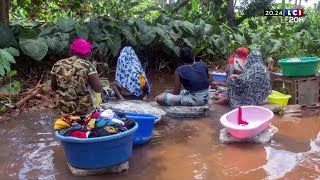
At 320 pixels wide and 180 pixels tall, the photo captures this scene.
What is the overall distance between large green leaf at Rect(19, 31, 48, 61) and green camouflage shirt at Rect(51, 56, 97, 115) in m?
3.22

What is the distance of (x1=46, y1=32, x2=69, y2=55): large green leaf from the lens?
7301 mm

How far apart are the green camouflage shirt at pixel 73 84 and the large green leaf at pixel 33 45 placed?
127 inches

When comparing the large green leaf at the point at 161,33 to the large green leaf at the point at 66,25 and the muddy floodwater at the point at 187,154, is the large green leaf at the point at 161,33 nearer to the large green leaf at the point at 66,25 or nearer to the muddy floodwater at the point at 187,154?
the large green leaf at the point at 66,25

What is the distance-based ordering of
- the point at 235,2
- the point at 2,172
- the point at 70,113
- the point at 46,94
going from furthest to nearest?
the point at 235,2, the point at 46,94, the point at 70,113, the point at 2,172

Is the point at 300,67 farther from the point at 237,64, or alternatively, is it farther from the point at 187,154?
the point at 187,154

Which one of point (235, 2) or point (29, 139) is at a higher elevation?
point (235, 2)

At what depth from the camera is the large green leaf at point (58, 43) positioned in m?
7.30

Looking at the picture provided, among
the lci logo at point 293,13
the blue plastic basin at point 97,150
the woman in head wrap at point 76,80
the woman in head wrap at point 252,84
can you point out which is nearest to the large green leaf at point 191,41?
the woman in head wrap at point 252,84

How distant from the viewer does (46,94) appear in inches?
257

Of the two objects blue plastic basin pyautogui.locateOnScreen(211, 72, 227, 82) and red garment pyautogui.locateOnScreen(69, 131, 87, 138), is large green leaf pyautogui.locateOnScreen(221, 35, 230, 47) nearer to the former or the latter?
blue plastic basin pyautogui.locateOnScreen(211, 72, 227, 82)

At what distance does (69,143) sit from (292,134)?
2860mm

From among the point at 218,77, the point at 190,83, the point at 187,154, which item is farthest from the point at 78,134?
the point at 218,77

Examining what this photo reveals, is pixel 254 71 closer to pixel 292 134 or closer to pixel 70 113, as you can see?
pixel 292 134

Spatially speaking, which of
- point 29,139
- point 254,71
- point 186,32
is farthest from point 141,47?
point 29,139
